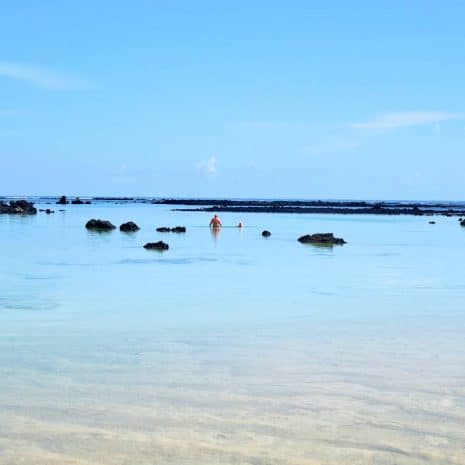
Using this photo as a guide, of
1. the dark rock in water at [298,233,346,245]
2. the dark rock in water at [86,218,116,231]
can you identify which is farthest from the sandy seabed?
the dark rock in water at [86,218,116,231]

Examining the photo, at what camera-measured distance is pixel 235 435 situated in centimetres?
648

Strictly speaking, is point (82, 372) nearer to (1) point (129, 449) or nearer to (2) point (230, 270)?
(1) point (129, 449)

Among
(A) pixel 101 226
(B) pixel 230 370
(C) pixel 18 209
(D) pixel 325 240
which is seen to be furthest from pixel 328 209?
(B) pixel 230 370

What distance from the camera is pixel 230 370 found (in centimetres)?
884

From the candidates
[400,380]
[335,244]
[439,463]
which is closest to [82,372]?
[400,380]

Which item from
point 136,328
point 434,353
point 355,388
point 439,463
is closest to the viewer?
point 439,463

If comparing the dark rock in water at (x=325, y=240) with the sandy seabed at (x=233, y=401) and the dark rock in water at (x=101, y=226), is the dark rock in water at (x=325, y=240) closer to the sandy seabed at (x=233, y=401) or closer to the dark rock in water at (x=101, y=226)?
the dark rock in water at (x=101, y=226)

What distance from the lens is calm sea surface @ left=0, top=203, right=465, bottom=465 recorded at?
623cm

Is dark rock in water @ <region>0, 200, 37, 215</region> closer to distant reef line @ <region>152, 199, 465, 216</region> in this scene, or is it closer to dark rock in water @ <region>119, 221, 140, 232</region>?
distant reef line @ <region>152, 199, 465, 216</region>

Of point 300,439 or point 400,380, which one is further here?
point 400,380

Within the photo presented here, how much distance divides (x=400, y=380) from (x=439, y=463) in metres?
2.59

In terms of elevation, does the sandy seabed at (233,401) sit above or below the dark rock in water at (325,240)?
below

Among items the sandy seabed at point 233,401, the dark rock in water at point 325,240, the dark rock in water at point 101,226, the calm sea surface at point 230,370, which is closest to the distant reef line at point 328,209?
the dark rock in water at point 101,226

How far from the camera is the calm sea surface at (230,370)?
20.4 feet
